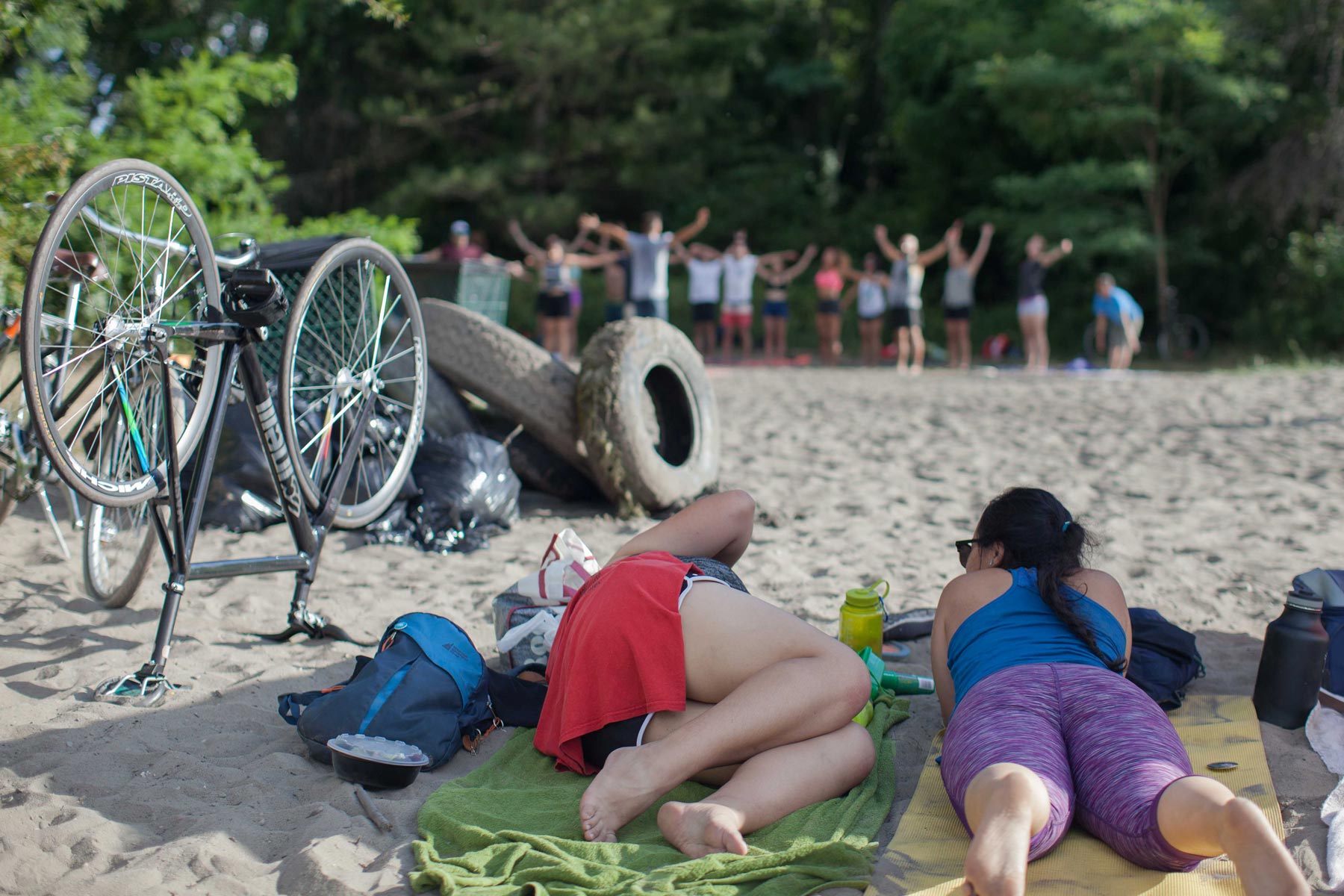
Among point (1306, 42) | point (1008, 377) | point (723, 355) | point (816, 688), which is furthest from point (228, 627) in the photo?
point (1306, 42)

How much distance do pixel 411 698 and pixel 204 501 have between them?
3.72 feet

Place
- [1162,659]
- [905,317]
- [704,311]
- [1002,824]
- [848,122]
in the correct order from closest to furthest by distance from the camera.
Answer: [1002,824], [1162,659], [905,317], [704,311], [848,122]

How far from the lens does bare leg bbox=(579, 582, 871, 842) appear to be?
259 cm

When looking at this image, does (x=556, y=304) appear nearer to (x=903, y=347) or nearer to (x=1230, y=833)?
(x=903, y=347)

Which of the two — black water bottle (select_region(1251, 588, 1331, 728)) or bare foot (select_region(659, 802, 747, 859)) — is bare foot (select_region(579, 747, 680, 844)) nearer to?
bare foot (select_region(659, 802, 747, 859))

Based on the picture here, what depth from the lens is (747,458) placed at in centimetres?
767

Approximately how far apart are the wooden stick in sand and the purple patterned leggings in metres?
1.38

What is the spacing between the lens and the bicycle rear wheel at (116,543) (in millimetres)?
3900

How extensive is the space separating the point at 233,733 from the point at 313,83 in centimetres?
2268

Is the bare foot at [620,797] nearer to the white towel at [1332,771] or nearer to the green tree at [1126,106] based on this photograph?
the white towel at [1332,771]

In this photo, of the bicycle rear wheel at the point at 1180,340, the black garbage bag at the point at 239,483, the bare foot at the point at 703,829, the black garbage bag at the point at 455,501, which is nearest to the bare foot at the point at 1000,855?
the bare foot at the point at 703,829

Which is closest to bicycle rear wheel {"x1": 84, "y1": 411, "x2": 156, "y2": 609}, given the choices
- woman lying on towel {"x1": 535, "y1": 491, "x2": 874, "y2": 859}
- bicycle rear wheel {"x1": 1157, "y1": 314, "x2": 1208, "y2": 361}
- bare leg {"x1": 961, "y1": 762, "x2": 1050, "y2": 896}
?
woman lying on towel {"x1": 535, "y1": 491, "x2": 874, "y2": 859}

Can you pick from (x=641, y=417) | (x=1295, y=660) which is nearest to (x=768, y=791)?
(x=1295, y=660)

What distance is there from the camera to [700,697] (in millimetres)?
2756
